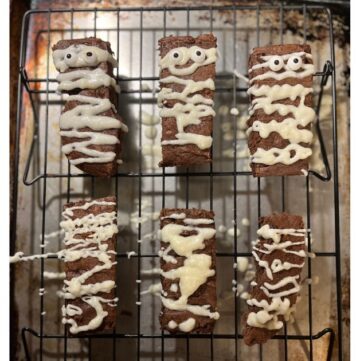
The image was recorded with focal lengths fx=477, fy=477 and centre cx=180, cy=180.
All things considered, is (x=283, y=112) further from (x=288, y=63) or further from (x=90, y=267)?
(x=90, y=267)

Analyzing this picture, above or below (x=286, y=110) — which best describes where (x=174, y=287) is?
below

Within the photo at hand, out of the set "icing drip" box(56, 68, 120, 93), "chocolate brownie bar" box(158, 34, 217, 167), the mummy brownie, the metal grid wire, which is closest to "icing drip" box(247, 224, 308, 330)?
the metal grid wire

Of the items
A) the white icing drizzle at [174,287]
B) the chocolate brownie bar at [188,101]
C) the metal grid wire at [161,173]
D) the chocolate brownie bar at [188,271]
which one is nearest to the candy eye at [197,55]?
the chocolate brownie bar at [188,101]

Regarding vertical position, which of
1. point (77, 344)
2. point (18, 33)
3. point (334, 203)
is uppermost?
point (18, 33)

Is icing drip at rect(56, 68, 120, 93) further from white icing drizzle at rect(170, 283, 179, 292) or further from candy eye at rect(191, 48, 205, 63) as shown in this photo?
white icing drizzle at rect(170, 283, 179, 292)

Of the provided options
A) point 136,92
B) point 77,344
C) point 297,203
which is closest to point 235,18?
point 136,92

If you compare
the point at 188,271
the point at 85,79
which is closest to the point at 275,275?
the point at 188,271

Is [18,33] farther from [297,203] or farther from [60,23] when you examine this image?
[297,203]
